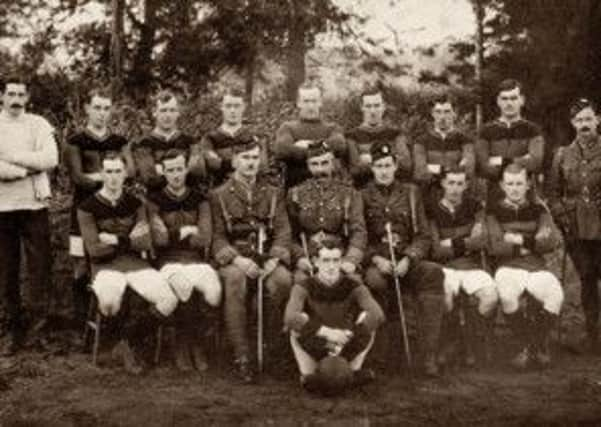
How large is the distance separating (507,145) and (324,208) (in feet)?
5.76

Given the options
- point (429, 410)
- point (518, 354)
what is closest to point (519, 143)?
point (518, 354)

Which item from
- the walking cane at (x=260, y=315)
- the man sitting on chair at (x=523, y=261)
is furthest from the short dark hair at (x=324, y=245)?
the man sitting on chair at (x=523, y=261)

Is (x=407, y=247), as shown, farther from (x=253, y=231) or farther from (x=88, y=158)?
(x=88, y=158)

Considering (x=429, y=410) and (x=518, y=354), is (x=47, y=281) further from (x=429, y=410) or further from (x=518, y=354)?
(x=518, y=354)

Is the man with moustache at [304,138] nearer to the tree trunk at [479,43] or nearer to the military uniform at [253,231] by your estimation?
the military uniform at [253,231]

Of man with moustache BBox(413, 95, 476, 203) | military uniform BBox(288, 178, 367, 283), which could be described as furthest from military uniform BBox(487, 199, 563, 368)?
military uniform BBox(288, 178, 367, 283)

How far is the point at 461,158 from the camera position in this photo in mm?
7883

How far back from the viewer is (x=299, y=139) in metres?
7.86

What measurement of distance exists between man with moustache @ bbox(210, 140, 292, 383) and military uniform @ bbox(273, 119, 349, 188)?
1.09 ft

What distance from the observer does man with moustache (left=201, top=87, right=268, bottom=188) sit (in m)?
7.62

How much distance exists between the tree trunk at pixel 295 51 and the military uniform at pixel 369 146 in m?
7.06

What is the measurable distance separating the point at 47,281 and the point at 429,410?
3205 mm

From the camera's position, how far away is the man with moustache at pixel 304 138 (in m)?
7.75

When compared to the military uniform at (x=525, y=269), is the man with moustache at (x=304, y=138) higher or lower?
higher
